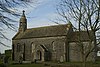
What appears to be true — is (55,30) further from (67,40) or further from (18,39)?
(18,39)

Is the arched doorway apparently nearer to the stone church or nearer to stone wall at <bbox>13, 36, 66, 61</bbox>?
the stone church

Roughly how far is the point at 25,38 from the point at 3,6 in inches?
2190

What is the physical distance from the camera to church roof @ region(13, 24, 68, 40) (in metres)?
59.5

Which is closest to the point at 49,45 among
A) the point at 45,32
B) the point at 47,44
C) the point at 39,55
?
the point at 47,44

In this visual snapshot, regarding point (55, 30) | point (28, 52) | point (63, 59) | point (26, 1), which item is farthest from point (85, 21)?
point (28, 52)

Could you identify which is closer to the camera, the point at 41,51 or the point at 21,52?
the point at 41,51

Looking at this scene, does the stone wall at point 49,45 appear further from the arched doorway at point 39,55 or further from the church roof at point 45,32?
the arched doorway at point 39,55

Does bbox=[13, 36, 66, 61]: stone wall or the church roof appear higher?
the church roof

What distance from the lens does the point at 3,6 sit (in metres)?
10.7

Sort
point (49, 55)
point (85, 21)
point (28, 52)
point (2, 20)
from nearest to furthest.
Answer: point (2, 20) → point (85, 21) → point (49, 55) → point (28, 52)

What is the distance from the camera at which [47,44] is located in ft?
201

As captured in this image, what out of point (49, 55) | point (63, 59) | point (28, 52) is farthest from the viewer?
point (28, 52)

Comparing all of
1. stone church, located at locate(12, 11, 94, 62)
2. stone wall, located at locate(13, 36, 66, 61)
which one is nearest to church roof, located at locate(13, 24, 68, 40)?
stone church, located at locate(12, 11, 94, 62)

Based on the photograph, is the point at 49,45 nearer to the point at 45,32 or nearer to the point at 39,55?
the point at 39,55
